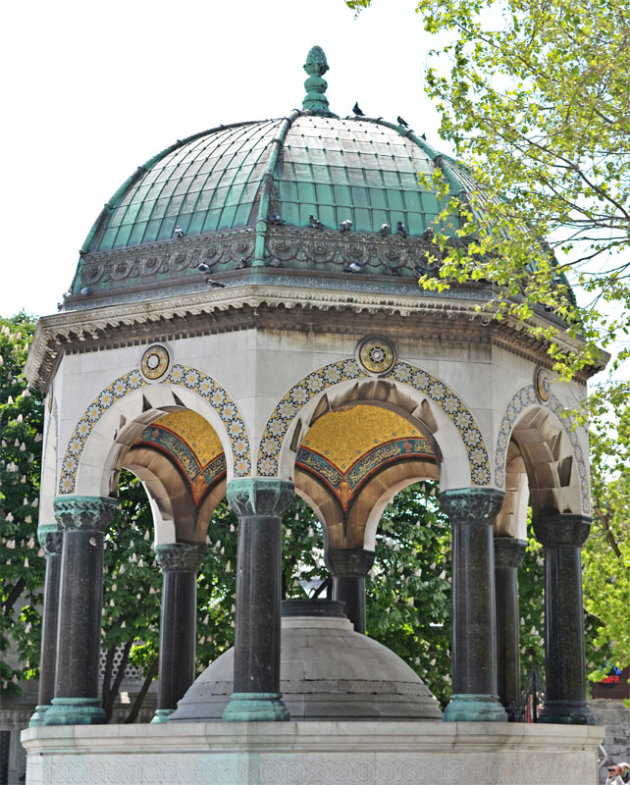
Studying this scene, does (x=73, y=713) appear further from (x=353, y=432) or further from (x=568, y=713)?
(x=353, y=432)

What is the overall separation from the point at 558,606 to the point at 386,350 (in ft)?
15.8

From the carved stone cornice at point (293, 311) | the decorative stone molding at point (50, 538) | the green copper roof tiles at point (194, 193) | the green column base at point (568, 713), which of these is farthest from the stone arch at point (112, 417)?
the green column base at point (568, 713)

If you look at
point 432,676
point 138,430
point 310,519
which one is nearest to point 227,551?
Result: point 310,519

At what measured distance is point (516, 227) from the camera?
18031 mm

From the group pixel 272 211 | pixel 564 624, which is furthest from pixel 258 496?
pixel 564 624

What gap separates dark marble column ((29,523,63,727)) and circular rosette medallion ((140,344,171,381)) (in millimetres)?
2580

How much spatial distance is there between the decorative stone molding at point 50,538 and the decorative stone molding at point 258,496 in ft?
12.2

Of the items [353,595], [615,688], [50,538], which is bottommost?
[615,688]

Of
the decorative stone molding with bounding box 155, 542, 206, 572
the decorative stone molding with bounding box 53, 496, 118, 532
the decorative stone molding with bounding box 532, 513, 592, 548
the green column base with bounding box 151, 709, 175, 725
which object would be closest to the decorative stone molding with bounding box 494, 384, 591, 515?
the decorative stone molding with bounding box 532, 513, 592, 548

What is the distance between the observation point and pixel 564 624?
2133cm

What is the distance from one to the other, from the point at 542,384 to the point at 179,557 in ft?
21.8

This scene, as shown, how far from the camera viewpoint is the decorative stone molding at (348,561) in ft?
79.7

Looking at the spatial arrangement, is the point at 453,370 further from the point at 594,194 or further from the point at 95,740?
the point at 95,740

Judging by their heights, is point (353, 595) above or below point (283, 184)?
below
